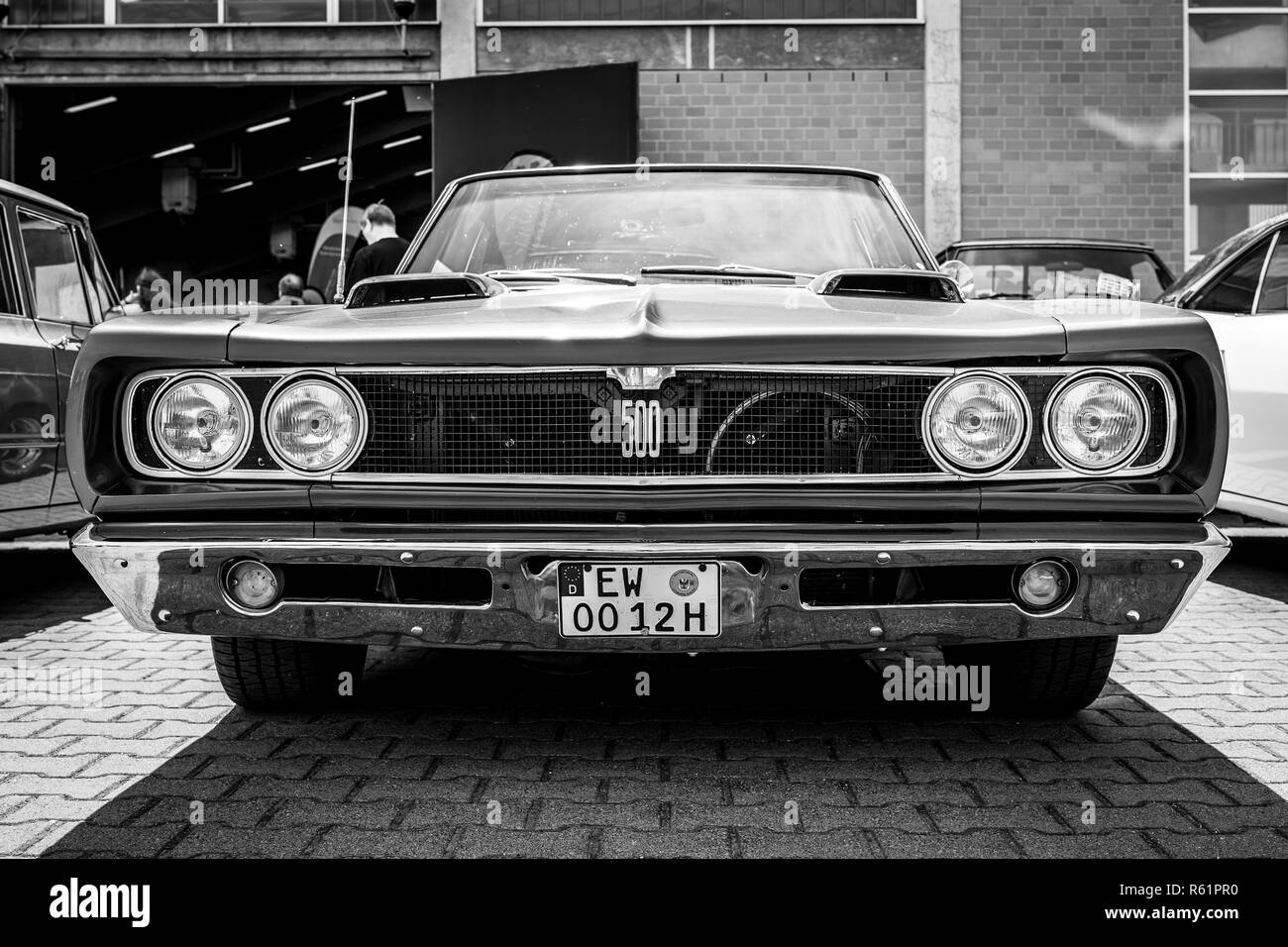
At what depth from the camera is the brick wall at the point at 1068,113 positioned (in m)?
11.8

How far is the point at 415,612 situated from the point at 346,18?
421 inches

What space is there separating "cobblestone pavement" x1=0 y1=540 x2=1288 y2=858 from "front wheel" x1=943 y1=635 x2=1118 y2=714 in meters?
0.07

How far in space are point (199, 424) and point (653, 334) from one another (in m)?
1.00

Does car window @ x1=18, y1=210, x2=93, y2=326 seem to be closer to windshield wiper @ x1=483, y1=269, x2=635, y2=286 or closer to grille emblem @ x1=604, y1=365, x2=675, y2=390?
windshield wiper @ x1=483, y1=269, x2=635, y2=286

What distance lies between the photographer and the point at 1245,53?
12.0 metres

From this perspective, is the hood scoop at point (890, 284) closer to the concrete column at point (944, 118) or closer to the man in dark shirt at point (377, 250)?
the man in dark shirt at point (377, 250)

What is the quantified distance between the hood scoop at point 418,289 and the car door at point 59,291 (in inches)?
94.5

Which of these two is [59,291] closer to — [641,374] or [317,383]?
[317,383]

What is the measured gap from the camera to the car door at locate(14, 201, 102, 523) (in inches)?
203

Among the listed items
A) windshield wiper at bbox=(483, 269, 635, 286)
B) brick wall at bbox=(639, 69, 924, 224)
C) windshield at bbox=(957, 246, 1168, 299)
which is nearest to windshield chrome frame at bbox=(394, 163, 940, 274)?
windshield wiper at bbox=(483, 269, 635, 286)

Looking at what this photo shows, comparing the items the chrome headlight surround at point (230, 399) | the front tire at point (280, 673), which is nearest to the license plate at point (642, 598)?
the chrome headlight surround at point (230, 399)

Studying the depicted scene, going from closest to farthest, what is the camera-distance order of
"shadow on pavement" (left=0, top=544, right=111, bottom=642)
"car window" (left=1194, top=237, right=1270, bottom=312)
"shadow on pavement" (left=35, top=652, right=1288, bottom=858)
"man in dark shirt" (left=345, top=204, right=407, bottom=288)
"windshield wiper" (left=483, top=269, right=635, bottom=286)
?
"shadow on pavement" (left=35, top=652, right=1288, bottom=858) < "windshield wiper" (left=483, top=269, right=635, bottom=286) < "shadow on pavement" (left=0, top=544, right=111, bottom=642) < "car window" (left=1194, top=237, right=1270, bottom=312) < "man in dark shirt" (left=345, top=204, right=407, bottom=288)
